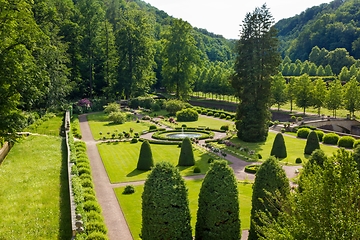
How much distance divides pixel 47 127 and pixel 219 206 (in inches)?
1351

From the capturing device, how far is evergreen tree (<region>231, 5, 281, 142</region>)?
38.2 m

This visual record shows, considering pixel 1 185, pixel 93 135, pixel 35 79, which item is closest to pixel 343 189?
pixel 35 79

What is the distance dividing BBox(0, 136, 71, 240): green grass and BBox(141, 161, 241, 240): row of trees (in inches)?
223

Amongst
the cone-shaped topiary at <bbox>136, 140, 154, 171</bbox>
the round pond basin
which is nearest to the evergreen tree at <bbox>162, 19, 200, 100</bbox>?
the round pond basin

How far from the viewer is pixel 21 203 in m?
18.4

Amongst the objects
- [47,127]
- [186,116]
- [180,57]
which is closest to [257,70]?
[186,116]

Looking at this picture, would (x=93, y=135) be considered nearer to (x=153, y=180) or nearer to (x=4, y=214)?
(x=4, y=214)

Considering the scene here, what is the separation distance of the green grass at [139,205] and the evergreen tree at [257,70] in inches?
624

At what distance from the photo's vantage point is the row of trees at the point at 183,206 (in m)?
11.3

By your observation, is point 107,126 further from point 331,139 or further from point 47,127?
point 331,139

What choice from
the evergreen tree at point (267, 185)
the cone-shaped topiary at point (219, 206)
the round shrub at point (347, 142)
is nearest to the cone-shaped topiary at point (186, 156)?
the evergreen tree at point (267, 185)

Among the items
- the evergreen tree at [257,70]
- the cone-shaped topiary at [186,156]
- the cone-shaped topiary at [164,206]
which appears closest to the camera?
the cone-shaped topiary at [164,206]

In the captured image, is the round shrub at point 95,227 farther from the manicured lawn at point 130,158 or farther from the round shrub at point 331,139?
the round shrub at point 331,139

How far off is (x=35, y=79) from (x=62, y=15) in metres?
52.3
